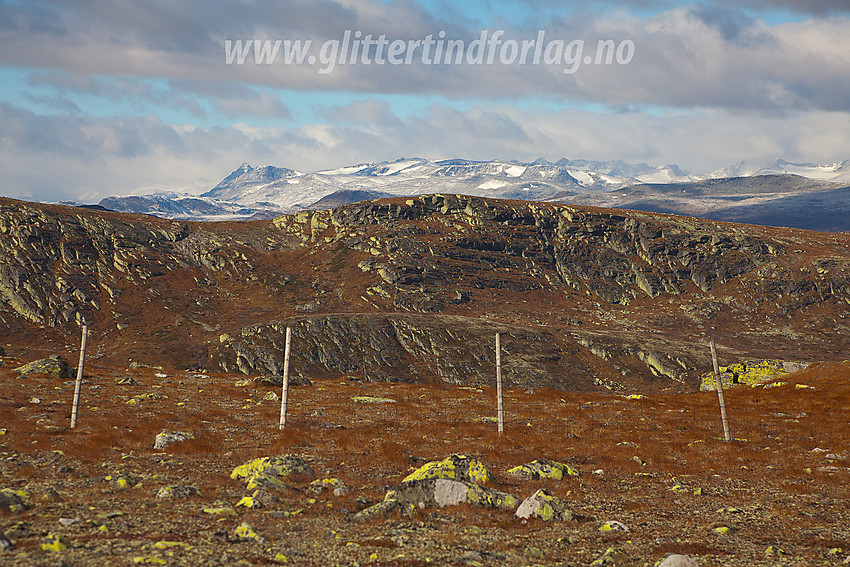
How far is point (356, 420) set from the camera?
36.3 meters

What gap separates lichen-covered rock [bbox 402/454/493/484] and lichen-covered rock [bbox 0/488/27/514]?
11.3m

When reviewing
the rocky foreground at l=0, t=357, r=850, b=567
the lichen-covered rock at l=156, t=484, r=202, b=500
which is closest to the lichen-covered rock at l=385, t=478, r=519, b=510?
the rocky foreground at l=0, t=357, r=850, b=567

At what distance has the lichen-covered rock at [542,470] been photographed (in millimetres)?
23891

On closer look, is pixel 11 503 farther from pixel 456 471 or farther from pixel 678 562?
pixel 678 562

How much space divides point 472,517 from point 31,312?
629 feet

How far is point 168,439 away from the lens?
25297 millimetres

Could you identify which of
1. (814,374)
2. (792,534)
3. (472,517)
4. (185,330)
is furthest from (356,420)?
(185,330)

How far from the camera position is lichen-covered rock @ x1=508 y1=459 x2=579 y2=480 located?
23.9 m

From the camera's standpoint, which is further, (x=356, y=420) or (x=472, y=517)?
(x=356, y=420)

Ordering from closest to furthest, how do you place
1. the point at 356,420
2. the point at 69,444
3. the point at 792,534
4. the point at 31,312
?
the point at 792,534
the point at 69,444
the point at 356,420
the point at 31,312

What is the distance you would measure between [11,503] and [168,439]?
1007 cm

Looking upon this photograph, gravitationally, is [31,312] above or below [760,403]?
above

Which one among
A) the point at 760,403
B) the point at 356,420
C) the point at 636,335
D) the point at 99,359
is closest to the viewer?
the point at 356,420

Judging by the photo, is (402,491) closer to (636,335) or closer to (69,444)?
(69,444)
